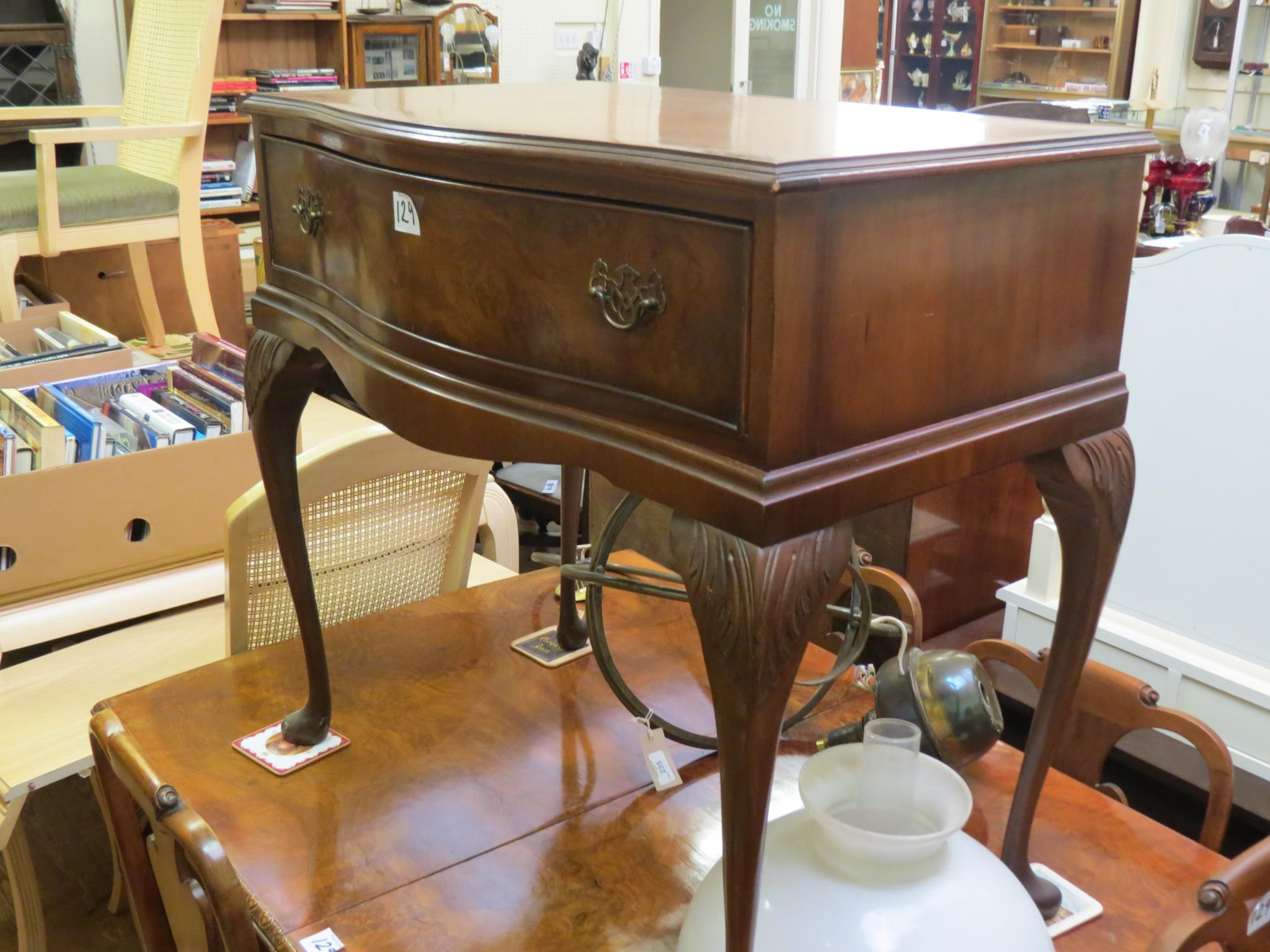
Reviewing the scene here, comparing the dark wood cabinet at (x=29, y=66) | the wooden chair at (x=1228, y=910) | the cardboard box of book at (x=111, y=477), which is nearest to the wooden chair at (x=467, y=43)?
the dark wood cabinet at (x=29, y=66)

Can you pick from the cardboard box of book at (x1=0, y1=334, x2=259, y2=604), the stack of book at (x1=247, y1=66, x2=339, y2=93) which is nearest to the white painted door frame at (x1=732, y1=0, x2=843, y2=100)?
the stack of book at (x1=247, y1=66, x2=339, y2=93)

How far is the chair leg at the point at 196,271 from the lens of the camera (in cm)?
337

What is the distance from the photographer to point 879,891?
0.83 meters

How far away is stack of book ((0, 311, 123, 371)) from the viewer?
223cm

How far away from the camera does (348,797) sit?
1199 mm

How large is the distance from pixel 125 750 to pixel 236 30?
4.14m

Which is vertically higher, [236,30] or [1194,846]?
[236,30]

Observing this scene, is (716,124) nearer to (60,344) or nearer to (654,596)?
(654,596)

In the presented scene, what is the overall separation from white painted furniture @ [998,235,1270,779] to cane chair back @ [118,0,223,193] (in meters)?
2.59

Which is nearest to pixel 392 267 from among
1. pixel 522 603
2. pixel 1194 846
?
pixel 522 603

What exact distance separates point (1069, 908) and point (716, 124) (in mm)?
728

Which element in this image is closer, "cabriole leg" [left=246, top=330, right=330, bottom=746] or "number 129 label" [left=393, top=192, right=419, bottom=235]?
"number 129 label" [left=393, top=192, right=419, bottom=235]

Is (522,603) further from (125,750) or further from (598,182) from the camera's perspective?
(598,182)

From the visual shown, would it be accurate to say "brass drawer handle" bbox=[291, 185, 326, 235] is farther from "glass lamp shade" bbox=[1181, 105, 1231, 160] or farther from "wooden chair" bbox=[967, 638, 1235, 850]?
"glass lamp shade" bbox=[1181, 105, 1231, 160]
